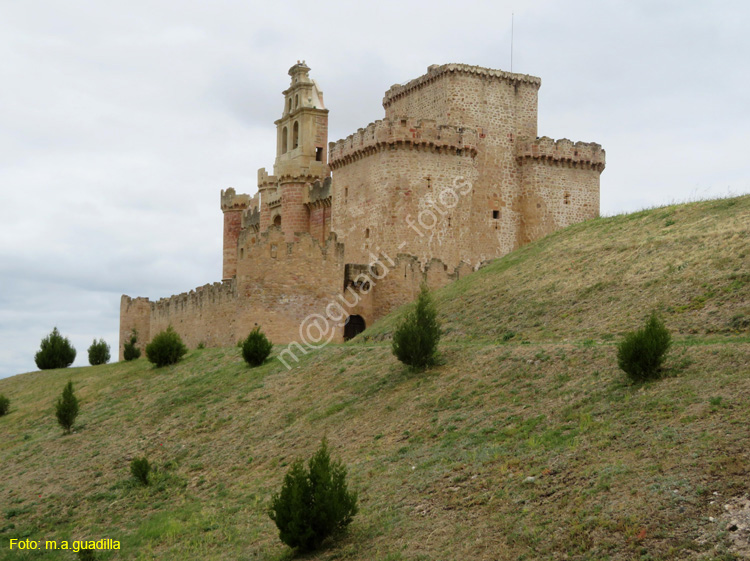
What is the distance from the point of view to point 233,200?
181 feet

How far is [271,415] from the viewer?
2047 cm

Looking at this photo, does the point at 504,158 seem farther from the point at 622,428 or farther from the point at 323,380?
the point at 622,428

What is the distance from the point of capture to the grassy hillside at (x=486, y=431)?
1124cm

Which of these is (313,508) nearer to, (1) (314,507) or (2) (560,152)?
(1) (314,507)

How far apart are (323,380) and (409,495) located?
830cm

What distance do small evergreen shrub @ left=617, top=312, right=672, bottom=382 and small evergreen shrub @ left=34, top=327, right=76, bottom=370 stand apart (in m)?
32.0

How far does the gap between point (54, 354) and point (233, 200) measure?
→ 1711cm

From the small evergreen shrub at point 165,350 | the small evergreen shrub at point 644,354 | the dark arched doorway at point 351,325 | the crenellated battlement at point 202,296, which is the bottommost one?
the small evergreen shrub at point 644,354

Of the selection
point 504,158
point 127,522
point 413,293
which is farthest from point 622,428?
point 504,158

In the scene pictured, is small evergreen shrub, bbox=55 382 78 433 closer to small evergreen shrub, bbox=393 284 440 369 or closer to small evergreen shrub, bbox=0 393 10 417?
small evergreen shrub, bbox=0 393 10 417

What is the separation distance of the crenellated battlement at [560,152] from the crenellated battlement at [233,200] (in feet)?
67.1

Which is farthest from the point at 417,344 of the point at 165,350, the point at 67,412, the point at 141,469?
the point at 165,350

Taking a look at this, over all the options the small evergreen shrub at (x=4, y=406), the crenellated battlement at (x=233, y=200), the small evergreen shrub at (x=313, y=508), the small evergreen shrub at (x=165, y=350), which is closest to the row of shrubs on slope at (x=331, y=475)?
the small evergreen shrub at (x=313, y=508)

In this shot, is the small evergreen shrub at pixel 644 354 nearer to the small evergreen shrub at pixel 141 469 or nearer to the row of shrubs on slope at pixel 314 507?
the row of shrubs on slope at pixel 314 507
